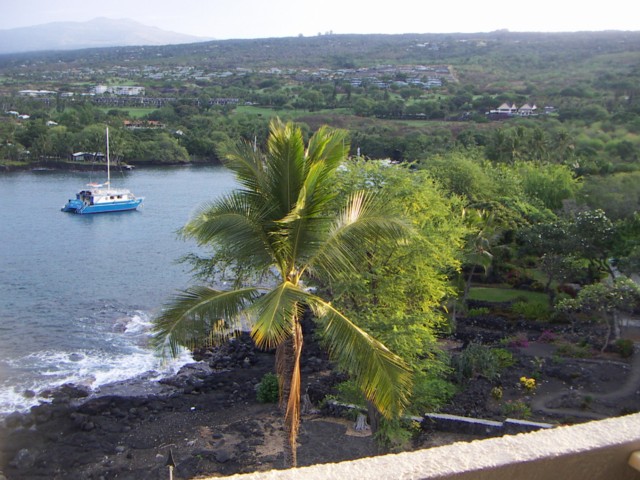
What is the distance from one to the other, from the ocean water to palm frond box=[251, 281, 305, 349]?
1.05 meters

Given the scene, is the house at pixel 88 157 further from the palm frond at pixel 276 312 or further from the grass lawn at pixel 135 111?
the palm frond at pixel 276 312

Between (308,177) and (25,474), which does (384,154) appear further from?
(308,177)

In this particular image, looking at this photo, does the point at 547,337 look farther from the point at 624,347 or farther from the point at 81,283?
the point at 81,283

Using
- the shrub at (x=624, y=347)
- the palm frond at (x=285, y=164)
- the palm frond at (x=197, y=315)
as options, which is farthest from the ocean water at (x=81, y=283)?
the shrub at (x=624, y=347)

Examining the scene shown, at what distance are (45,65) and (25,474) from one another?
144 metres

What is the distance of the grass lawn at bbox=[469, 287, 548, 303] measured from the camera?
2037cm

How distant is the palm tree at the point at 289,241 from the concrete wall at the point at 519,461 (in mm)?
3427

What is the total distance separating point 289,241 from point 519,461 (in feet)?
14.7

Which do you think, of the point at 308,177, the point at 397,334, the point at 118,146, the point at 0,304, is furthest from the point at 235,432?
the point at 118,146

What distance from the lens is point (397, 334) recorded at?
10281 mm

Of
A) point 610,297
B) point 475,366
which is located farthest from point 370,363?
point 610,297

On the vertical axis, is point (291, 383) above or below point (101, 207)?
above

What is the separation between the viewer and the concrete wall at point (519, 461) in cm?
272

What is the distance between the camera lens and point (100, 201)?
4188cm
